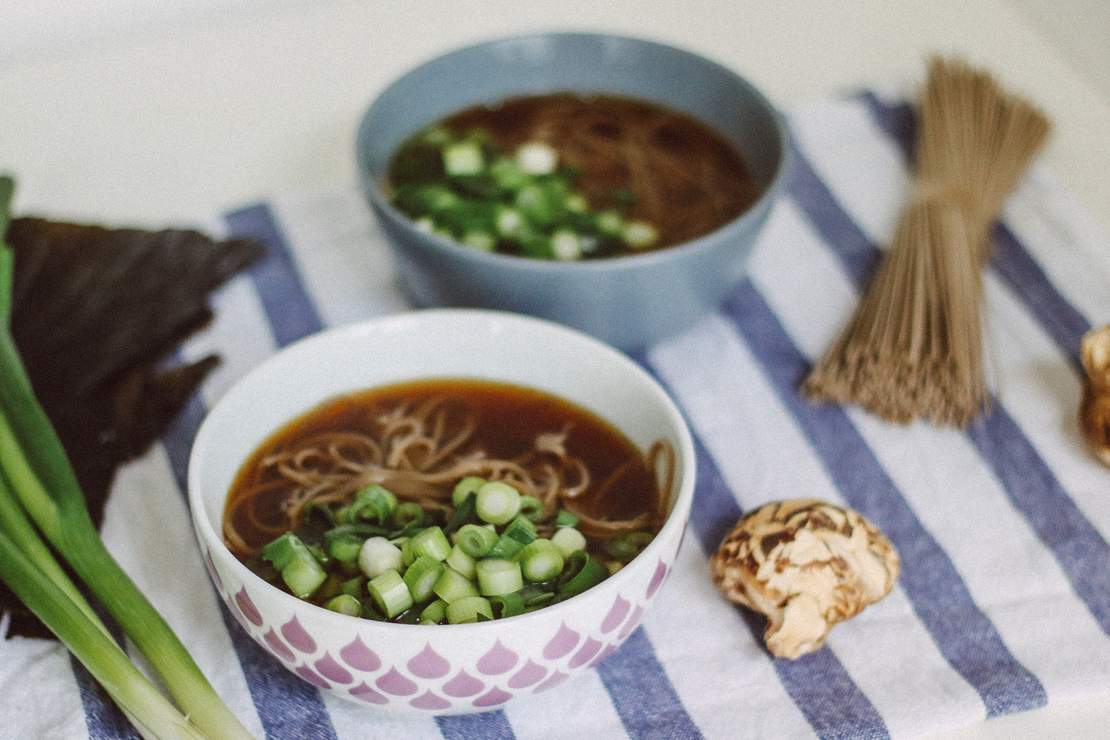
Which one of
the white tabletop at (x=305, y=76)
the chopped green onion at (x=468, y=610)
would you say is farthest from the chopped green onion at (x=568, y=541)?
the white tabletop at (x=305, y=76)

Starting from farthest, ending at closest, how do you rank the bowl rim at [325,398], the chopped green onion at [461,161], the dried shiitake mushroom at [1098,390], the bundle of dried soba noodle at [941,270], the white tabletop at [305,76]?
1. the white tabletop at [305,76]
2. the chopped green onion at [461,161]
3. the bundle of dried soba noodle at [941,270]
4. the dried shiitake mushroom at [1098,390]
5. the bowl rim at [325,398]

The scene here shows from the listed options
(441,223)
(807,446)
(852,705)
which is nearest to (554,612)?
(852,705)

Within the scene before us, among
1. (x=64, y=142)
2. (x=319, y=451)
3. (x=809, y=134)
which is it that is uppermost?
(x=809, y=134)

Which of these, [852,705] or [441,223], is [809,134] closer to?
[441,223]

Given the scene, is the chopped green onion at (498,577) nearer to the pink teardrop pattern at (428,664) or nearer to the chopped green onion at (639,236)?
the pink teardrop pattern at (428,664)

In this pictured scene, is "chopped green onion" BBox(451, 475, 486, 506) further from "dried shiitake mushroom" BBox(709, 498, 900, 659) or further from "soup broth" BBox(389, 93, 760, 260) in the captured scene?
"soup broth" BBox(389, 93, 760, 260)

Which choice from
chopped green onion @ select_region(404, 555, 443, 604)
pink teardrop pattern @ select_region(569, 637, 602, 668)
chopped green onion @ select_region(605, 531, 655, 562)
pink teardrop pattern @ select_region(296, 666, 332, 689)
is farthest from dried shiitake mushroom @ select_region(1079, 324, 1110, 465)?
pink teardrop pattern @ select_region(296, 666, 332, 689)

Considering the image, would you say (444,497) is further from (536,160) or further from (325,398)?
(536,160)
